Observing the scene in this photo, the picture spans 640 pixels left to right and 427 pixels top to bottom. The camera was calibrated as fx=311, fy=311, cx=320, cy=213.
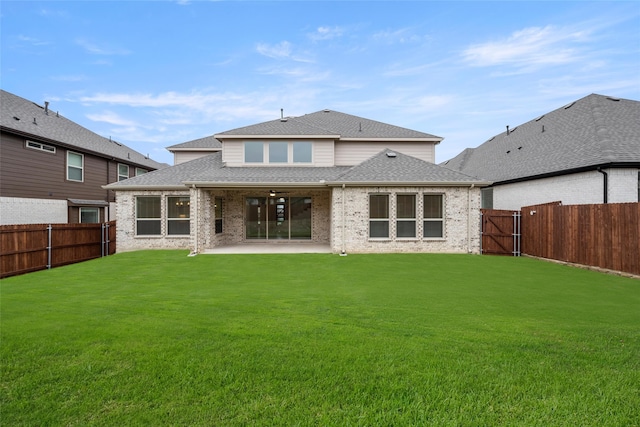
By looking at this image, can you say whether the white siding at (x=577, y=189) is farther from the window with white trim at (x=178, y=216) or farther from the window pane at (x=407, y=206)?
the window with white trim at (x=178, y=216)

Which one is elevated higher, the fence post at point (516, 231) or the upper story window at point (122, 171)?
the upper story window at point (122, 171)

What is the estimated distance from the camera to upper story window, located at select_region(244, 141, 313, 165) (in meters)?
15.3

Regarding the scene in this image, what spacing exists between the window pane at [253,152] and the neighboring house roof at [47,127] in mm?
9501

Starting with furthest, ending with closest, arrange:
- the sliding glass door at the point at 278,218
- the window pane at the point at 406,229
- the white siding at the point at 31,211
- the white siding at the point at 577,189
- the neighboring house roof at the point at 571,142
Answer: the sliding glass door at the point at 278,218 → the white siding at the point at 31,211 → the window pane at the point at 406,229 → the neighboring house roof at the point at 571,142 → the white siding at the point at 577,189

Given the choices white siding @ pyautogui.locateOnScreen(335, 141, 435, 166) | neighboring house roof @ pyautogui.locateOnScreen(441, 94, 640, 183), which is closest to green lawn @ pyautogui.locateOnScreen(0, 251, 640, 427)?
neighboring house roof @ pyautogui.locateOnScreen(441, 94, 640, 183)

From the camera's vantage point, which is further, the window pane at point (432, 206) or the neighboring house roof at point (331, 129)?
the neighboring house roof at point (331, 129)

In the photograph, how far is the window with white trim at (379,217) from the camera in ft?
41.9

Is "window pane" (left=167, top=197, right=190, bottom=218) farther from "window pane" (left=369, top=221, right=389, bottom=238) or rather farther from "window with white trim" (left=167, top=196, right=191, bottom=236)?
"window pane" (left=369, top=221, right=389, bottom=238)

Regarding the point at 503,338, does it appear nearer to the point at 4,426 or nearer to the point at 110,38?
the point at 4,426

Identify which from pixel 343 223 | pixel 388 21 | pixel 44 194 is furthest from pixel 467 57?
pixel 44 194

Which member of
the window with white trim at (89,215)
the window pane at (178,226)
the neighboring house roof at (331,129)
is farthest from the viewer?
the window with white trim at (89,215)

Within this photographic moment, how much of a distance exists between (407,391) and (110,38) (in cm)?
1838

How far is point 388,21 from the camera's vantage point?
1518cm

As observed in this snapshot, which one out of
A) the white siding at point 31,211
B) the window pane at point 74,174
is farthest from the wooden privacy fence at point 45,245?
the window pane at point 74,174
